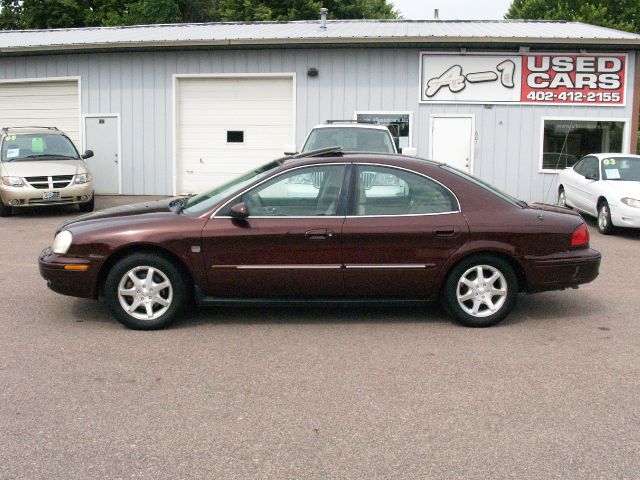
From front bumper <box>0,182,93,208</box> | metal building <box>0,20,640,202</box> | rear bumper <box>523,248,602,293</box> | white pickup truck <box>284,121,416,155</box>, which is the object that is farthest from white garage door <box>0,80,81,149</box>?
rear bumper <box>523,248,602,293</box>

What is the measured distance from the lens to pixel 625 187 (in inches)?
499

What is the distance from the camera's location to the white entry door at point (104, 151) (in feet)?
61.4

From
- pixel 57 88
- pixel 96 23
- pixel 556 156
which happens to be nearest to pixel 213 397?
pixel 556 156

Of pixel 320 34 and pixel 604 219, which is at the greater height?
pixel 320 34

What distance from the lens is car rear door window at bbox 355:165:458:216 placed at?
645cm

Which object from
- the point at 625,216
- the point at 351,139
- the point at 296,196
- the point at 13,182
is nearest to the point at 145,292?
the point at 296,196

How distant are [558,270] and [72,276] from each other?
404cm

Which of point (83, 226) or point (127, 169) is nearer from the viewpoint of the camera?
point (83, 226)

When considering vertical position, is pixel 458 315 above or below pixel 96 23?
below

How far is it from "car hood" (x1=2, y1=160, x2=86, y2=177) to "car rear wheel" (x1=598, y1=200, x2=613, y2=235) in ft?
31.3

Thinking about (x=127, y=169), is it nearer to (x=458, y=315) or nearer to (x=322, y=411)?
(x=458, y=315)

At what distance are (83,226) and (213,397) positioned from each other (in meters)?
2.40

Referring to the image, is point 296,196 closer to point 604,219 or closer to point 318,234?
point 318,234

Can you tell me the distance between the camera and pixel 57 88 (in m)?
19.0
